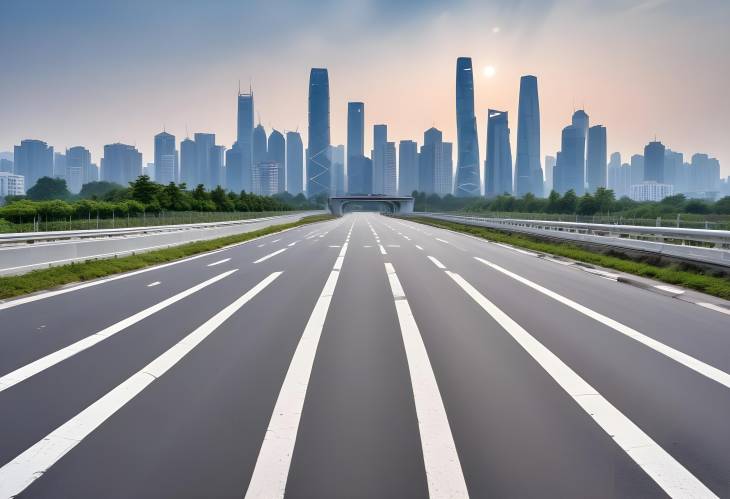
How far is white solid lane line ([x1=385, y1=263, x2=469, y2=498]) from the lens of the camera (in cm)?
264

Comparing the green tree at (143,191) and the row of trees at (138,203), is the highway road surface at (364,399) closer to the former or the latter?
the row of trees at (138,203)

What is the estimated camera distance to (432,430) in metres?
3.32

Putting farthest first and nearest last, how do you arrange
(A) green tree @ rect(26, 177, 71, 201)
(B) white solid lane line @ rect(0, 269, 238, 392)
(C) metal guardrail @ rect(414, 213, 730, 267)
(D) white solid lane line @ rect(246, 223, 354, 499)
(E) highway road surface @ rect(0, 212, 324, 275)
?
(A) green tree @ rect(26, 177, 71, 201)
(E) highway road surface @ rect(0, 212, 324, 275)
(C) metal guardrail @ rect(414, 213, 730, 267)
(B) white solid lane line @ rect(0, 269, 238, 392)
(D) white solid lane line @ rect(246, 223, 354, 499)

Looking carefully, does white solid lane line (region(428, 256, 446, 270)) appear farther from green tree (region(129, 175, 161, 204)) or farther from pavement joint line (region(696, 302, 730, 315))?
green tree (region(129, 175, 161, 204))

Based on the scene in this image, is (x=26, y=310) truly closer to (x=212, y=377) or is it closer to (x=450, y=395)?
(x=212, y=377)

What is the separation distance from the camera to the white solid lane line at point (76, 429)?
2.73m

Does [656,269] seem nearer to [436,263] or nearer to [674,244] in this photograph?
[674,244]

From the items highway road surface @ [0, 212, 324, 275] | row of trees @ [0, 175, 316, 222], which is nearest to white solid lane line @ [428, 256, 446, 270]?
highway road surface @ [0, 212, 324, 275]

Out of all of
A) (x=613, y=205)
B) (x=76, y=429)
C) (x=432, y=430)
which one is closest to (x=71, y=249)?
(x=76, y=429)

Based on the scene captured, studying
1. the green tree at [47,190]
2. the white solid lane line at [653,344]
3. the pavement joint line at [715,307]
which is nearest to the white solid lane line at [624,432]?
the white solid lane line at [653,344]

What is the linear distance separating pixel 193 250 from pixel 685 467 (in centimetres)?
1846

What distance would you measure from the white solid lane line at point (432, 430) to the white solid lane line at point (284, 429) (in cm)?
90

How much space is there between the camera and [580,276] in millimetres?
11883

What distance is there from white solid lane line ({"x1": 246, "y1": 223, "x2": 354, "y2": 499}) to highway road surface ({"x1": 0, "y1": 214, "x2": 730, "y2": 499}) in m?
0.02
